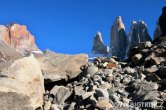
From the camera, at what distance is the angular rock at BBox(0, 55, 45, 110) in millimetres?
12812

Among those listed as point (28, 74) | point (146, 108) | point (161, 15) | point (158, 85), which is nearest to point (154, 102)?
point (146, 108)

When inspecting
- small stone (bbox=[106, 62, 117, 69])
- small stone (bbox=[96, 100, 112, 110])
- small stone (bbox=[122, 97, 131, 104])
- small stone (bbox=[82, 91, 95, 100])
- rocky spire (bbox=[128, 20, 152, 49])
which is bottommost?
small stone (bbox=[96, 100, 112, 110])

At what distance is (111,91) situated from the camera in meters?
14.8

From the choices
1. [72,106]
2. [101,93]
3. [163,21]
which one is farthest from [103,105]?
[163,21]

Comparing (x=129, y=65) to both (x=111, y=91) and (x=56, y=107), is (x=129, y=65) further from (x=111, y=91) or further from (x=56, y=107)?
(x=56, y=107)

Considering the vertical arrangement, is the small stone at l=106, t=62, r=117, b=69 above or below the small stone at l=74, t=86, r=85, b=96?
above

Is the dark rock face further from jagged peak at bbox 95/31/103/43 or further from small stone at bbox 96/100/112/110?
jagged peak at bbox 95/31/103/43

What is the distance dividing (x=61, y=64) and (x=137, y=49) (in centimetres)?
575

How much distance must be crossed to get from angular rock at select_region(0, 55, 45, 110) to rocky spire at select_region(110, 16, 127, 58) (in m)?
79.1

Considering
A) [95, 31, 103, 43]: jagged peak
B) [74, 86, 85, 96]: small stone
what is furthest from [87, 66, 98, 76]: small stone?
[95, 31, 103, 43]: jagged peak

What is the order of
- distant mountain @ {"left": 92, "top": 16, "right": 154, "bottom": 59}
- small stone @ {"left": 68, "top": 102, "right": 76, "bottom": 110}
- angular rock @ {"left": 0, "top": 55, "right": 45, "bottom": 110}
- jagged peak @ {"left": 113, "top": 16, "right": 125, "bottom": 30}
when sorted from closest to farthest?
1. angular rock @ {"left": 0, "top": 55, "right": 45, "bottom": 110}
2. small stone @ {"left": 68, "top": 102, "right": 76, "bottom": 110}
3. distant mountain @ {"left": 92, "top": 16, "right": 154, "bottom": 59}
4. jagged peak @ {"left": 113, "top": 16, "right": 125, "bottom": 30}

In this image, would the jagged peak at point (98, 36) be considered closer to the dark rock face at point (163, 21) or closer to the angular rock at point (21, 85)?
the dark rock face at point (163, 21)

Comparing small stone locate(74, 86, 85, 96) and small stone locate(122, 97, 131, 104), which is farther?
small stone locate(74, 86, 85, 96)

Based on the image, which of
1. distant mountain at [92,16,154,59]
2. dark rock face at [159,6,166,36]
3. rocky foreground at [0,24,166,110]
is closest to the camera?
rocky foreground at [0,24,166,110]
